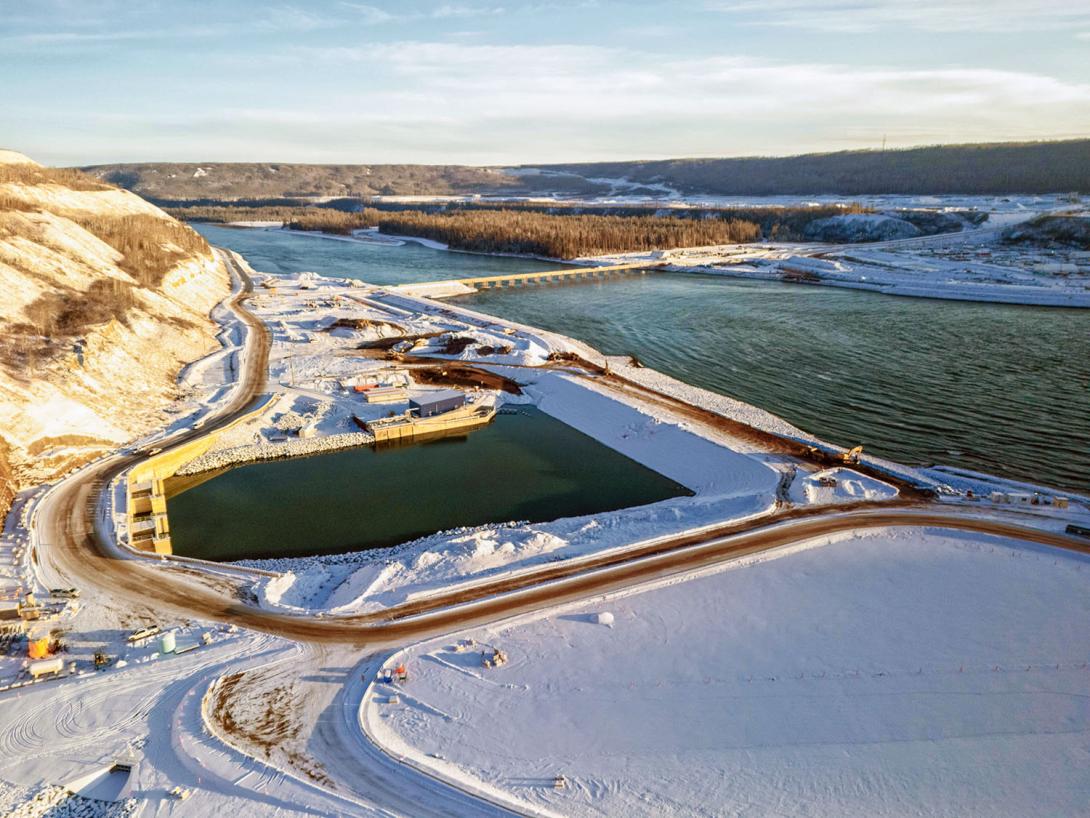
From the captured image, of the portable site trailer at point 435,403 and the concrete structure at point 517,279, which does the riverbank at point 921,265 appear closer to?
the concrete structure at point 517,279

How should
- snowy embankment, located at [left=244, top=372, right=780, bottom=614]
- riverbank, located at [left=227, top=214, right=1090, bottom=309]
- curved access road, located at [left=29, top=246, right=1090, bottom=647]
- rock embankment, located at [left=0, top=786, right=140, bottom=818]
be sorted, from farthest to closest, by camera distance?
riverbank, located at [left=227, top=214, right=1090, bottom=309] → snowy embankment, located at [left=244, top=372, right=780, bottom=614] → curved access road, located at [left=29, top=246, right=1090, bottom=647] → rock embankment, located at [left=0, top=786, right=140, bottom=818]

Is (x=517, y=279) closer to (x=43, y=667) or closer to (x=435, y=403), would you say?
(x=435, y=403)

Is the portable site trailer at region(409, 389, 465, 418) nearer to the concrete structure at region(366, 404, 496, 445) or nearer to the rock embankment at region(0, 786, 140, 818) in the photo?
the concrete structure at region(366, 404, 496, 445)

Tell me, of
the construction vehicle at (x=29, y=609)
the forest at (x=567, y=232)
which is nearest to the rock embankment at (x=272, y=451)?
the construction vehicle at (x=29, y=609)

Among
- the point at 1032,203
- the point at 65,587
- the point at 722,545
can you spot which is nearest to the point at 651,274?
the point at 722,545

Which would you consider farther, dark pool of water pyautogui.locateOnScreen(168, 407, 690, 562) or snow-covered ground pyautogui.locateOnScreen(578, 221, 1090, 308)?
snow-covered ground pyautogui.locateOnScreen(578, 221, 1090, 308)

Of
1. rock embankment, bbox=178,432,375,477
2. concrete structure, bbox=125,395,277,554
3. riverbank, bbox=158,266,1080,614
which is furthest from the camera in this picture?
rock embankment, bbox=178,432,375,477

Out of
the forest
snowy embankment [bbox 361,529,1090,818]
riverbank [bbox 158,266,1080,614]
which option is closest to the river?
riverbank [bbox 158,266,1080,614]

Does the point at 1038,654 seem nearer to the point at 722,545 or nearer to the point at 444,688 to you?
the point at 722,545
